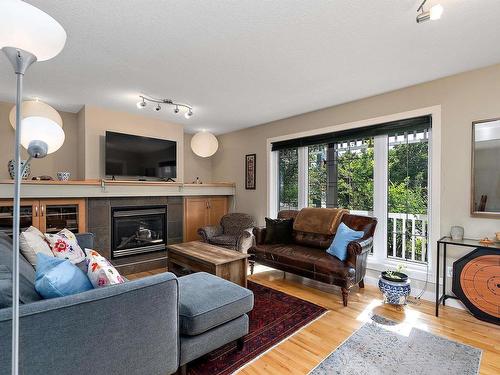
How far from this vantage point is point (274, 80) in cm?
289

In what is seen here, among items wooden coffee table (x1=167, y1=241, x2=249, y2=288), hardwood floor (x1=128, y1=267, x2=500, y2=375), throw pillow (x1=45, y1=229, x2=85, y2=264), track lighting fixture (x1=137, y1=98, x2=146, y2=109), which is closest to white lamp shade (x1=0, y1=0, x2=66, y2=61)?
throw pillow (x1=45, y1=229, x2=85, y2=264)

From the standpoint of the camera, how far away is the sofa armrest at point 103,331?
1103mm

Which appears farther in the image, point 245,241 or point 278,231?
point 245,241

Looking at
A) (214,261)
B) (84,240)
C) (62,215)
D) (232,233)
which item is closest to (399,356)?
(214,261)

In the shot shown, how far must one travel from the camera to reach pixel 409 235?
325 cm

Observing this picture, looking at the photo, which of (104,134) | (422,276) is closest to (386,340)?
(422,276)

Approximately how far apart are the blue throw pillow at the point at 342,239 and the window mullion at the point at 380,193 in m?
0.49

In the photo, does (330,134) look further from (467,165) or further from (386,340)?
(386,340)

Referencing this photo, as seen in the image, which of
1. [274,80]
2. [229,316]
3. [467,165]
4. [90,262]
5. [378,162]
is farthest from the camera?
[378,162]

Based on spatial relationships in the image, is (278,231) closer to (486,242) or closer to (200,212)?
(200,212)

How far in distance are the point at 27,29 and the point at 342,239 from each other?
293 cm

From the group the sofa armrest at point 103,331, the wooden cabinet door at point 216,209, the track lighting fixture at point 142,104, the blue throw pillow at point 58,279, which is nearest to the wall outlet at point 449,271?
the sofa armrest at point 103,331

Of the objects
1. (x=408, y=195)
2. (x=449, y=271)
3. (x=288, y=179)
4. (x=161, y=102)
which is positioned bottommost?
(x=449, y=271)

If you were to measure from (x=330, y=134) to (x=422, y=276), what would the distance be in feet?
6.81
